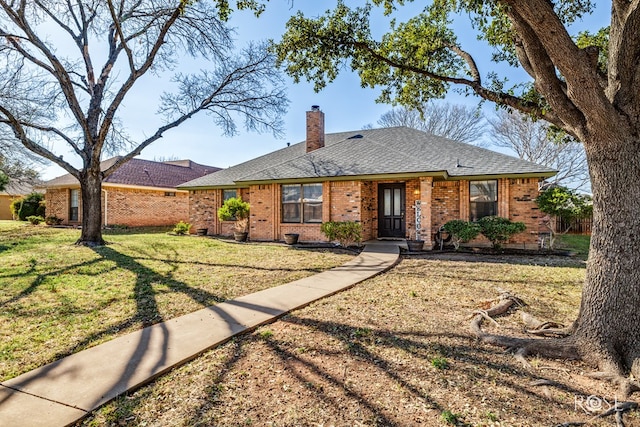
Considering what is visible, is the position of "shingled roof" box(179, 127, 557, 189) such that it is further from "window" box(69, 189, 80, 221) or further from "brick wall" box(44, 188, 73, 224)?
"brick wall" box(44, 188, 73, 224)

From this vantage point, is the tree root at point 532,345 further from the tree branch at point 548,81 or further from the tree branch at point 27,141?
the tree branch at point 27,141

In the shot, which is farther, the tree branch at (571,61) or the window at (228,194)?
the window at (228,194)

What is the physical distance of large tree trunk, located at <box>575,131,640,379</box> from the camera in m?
3.36

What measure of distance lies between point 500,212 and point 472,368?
1016cm

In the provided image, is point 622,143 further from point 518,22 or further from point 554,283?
point 554,283

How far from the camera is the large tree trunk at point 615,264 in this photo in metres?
3.36

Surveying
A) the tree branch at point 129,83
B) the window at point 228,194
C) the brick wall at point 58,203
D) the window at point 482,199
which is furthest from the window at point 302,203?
the brick wall at point 58,203

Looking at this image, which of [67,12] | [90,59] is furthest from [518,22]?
[67,12]

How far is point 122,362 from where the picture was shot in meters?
3.28

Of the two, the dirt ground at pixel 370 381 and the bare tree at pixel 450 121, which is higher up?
the bare tree at pixel 450 121

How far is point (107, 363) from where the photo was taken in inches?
128

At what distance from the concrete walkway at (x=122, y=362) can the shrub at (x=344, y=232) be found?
6.26 meters

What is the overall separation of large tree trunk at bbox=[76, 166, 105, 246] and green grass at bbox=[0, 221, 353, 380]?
0.60 m

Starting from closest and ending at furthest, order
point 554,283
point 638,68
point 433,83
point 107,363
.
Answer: point 107,363 < point 638,68 < point 554,283 < point 433,83
